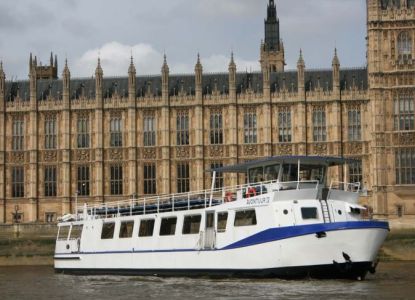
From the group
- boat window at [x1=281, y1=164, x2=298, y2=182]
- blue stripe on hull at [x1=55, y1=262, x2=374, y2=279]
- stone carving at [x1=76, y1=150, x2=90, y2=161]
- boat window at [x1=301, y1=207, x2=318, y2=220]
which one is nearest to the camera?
blue stripe on hull at [x1=55, y1=262, x2=374, y2=279]

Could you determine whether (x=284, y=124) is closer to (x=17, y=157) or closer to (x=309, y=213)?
(x=17, y=157)

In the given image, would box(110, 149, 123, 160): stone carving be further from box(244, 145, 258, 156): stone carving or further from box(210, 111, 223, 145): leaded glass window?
box(244, 145, 258, 156): stone carving

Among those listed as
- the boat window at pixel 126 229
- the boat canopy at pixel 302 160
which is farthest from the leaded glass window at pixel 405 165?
the boat window at pixel 126 229

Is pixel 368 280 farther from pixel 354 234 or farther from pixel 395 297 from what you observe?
pixel 395 297

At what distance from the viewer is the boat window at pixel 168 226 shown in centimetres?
5219

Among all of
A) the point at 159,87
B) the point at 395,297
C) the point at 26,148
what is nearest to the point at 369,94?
the point at 159,87

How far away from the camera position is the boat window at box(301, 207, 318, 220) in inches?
1829

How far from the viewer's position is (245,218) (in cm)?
4797

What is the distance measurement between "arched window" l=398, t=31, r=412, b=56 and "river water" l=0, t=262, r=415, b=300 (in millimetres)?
33686

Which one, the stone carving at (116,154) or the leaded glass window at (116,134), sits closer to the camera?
→ the stone carving at (116,154)

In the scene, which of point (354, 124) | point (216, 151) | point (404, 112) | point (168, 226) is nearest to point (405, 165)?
point (404, 112)

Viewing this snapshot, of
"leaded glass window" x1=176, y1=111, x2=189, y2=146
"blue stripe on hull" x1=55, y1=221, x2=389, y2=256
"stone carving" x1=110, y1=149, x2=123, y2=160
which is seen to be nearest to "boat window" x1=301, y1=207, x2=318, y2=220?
"blue stripe on hull" x1=55, y1=221, x2=389, y2=256

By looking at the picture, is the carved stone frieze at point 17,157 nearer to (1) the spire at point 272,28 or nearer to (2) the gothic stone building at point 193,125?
(2) the gothic stone building at point 193,125

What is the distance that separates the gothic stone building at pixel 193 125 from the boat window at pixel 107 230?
27820 mm
